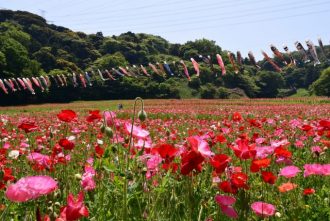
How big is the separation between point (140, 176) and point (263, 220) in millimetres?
751

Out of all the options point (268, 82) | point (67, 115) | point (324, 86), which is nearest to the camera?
point (67, 115)

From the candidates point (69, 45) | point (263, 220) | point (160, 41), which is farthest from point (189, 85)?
point (263, 220)

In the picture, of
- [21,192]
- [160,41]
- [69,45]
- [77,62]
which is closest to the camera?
[21,192]

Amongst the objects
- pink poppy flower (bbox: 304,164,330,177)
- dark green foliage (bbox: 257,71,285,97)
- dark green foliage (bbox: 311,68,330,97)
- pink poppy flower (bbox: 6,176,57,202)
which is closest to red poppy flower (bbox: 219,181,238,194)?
pink poppy flower (bbox: 304,164,330,177)

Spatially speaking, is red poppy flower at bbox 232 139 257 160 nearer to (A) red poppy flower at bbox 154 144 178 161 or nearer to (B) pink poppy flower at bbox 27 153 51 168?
(A) red poppy flower at bbox 154 144 178 161

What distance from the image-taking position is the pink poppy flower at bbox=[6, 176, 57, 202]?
1.12m

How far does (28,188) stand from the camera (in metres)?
1.16

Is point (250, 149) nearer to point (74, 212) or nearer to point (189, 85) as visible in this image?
point (74, 212)

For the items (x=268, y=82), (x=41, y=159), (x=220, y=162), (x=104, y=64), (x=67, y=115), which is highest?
(x=104, y=64)

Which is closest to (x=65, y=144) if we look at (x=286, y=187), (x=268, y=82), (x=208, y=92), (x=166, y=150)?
(x=166, y=150)

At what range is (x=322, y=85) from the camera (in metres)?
74.6

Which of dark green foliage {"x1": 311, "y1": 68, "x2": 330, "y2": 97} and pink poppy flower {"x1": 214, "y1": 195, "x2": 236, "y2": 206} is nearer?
pink poppy flower {"x1": 214, "y1": 195, "x2": 236, "y2": 206}

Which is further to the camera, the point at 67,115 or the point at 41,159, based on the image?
the point at 41,159

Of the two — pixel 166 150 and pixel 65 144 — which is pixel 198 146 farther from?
pixel 65 144
